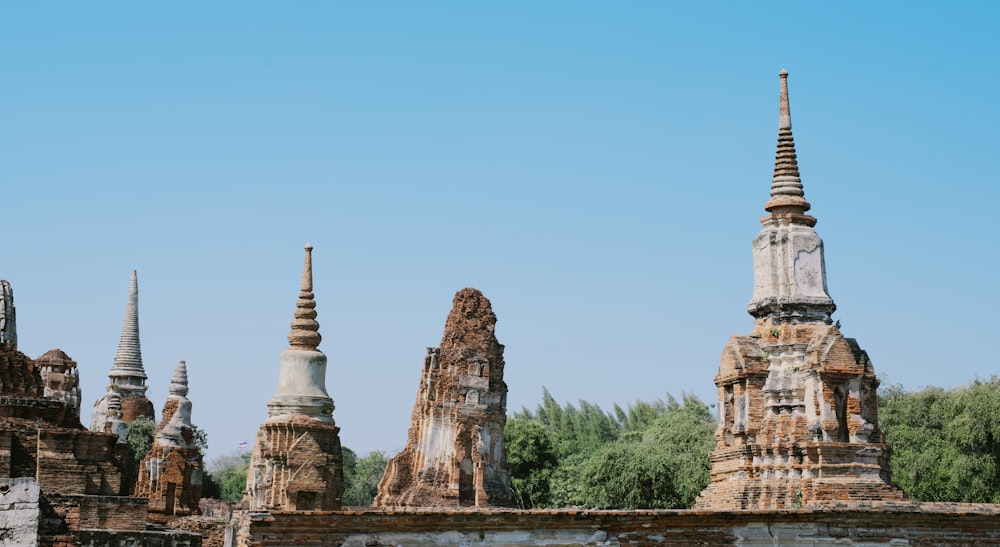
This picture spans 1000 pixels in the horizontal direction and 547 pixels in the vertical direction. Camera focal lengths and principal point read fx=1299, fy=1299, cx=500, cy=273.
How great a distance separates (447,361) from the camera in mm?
33062

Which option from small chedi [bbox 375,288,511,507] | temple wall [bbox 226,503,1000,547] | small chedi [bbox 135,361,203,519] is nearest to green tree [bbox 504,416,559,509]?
small chedi [bbox 135,361,203,519]

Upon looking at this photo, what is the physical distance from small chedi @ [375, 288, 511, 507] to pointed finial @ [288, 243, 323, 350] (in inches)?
216

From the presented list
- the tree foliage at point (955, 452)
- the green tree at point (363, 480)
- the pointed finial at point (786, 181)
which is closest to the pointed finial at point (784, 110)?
the pointed finial at point (786, 181)

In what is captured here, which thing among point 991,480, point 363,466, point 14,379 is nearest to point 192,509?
point 14,379

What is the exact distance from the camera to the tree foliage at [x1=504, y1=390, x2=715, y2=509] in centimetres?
4209

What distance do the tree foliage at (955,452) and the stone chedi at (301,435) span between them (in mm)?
18158

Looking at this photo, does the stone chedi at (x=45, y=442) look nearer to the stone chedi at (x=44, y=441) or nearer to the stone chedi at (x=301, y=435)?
the stone chedi at (x=44, y=441)

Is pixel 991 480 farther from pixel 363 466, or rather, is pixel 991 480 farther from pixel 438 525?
pixel 363 466

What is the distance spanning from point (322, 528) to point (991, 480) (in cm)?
2930

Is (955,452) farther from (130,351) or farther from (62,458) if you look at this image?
(130,351)

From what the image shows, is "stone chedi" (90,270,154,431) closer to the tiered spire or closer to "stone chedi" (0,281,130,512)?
the tiered spire

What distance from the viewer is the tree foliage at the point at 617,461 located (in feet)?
138

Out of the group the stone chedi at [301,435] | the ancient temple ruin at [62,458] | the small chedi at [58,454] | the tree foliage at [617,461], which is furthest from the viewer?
the tree foliage at [617,461]

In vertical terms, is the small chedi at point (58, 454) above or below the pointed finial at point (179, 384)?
below
